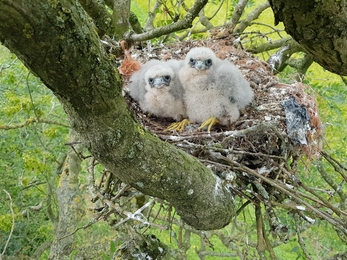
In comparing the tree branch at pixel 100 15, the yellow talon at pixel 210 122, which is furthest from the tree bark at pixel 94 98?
the tree branch at pixel 100 15

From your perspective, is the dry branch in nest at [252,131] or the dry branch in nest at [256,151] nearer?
the dry branch in nest at [256,151]

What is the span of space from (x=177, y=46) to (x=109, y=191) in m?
1.99

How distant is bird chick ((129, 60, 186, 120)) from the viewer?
3.32 metres

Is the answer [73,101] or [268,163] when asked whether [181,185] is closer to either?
[73,101]

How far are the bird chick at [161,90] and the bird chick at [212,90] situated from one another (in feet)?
0.38

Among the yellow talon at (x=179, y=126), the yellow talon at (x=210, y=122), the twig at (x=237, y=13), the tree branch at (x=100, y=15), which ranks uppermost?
the tree branch at (x=100, y=15)

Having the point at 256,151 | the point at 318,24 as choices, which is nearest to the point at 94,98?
the point at 318,24

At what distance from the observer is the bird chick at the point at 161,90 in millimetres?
3318

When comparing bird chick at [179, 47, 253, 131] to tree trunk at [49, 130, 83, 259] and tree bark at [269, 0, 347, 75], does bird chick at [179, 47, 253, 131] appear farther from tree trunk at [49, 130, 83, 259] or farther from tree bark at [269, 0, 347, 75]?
tree bark at [269, 0, 347, 75]

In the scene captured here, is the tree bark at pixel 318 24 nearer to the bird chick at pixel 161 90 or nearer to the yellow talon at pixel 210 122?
the yellow talon at pixel 210 122

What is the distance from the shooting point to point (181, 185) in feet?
5.48

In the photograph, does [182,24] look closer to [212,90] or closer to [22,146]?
[212,90]

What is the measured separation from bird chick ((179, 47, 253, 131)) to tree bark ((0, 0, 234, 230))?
126 cm

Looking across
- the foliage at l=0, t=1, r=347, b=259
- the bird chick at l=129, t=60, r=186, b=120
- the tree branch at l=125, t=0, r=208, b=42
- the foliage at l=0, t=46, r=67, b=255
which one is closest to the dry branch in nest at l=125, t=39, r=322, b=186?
the bird chick at l=129, t=60, r=186, b=120
